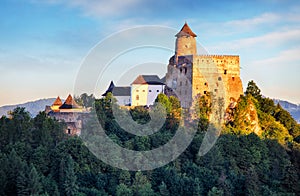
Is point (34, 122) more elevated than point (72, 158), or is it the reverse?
point (34, 122)

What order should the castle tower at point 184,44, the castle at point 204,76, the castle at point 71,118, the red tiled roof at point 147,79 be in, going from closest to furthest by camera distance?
the castle at point 71,118, the castle at point 204,76, the castle tower at point 184,44, the red tiled roof at point 147,79

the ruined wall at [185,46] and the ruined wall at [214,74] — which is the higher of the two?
the ruined wall at [185,46]

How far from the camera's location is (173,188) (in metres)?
36.3

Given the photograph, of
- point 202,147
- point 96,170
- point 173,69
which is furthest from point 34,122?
point 173,69

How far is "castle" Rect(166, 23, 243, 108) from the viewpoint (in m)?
50.8

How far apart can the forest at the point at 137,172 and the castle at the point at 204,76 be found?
4.46 meters

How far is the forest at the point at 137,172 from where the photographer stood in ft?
115

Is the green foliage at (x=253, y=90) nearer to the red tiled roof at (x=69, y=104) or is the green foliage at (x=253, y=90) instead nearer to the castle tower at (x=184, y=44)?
the castle tower at (x=184, y=44)

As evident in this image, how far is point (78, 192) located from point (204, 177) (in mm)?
9337

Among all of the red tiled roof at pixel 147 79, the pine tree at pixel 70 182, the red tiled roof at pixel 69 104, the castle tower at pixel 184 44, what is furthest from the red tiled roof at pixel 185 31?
the pine tree at pixel 70 182

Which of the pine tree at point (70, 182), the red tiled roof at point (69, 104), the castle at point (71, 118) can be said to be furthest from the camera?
the red tiled roof at point (69, 104)

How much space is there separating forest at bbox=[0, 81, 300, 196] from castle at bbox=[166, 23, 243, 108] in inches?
176

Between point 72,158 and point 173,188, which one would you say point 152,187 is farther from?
point 72,158

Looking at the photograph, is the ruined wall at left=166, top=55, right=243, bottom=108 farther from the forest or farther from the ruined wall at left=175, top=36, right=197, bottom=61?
→ the forest
